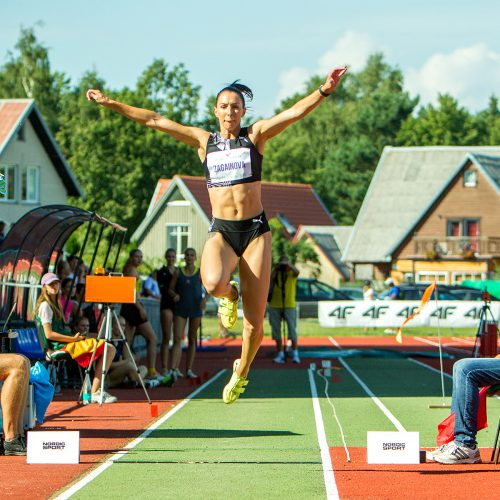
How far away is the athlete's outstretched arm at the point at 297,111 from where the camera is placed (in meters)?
9.34

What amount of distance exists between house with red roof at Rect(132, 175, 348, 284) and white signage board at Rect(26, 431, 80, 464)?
202 ft

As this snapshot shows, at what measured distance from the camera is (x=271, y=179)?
10244 centimetres

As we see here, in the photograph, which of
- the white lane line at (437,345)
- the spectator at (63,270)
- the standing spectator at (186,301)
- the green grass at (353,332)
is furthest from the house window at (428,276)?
the spectator at (63,270)

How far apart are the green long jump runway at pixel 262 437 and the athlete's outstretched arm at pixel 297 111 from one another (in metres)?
2.61

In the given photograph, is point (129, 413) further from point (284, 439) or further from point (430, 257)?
point (430, 257)

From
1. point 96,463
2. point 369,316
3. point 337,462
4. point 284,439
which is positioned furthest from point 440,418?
point 369,316

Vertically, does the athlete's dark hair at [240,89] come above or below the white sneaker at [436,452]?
above

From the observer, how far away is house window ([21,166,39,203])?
177ft

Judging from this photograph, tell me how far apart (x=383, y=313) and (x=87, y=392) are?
19193 mm

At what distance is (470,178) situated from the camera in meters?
74.1

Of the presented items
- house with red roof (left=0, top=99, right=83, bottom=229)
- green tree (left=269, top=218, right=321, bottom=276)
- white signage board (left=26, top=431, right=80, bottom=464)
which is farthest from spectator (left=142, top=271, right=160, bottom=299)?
green tree (left=269, top=218, right=321, bottom=276)

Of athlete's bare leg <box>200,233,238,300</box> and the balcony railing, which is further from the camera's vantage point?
the balcony railing

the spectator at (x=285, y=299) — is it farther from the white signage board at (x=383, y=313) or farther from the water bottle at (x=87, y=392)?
the white signage board at (x=383, y=313)

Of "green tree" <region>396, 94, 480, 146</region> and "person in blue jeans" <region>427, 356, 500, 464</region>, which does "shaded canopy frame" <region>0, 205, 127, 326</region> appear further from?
"green tree" <region>396, 94, 480, 146</region>
